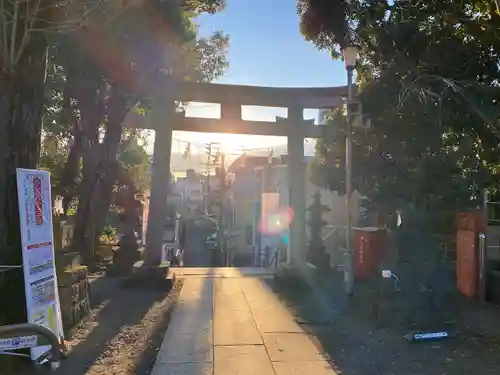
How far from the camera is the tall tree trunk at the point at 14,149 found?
5727 mm

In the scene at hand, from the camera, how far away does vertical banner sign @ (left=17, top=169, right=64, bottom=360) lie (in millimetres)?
5348

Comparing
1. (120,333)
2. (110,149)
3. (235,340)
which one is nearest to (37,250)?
(120,333)

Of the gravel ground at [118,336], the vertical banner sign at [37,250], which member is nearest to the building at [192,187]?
the gravel ground at [118,336]

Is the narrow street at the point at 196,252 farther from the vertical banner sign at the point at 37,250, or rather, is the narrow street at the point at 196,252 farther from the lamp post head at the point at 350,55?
the vertical banner sign at the point at 37,250

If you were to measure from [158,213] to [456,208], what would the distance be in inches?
276

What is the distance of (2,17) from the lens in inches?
220

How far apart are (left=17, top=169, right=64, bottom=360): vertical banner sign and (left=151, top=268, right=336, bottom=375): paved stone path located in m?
1.30

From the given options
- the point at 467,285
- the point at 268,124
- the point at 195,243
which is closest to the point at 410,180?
the point at 467,285

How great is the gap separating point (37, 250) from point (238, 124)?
9815 mm

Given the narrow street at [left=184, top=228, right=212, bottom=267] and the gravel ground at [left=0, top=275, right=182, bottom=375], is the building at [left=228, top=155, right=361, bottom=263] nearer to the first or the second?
the narrow street at [left=184, top=228, right=212, bottom=267]

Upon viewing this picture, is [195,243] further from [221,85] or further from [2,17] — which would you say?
[2,17]

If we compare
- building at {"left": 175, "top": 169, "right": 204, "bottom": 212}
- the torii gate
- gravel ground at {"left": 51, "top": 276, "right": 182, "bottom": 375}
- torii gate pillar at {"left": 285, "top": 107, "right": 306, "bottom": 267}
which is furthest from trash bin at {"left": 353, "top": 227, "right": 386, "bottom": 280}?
building at {"left": 175, "top": 169, "right": 204, "bottom": 212}

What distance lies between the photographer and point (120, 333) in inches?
309

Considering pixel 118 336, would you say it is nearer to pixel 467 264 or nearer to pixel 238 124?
pixel 467 264
